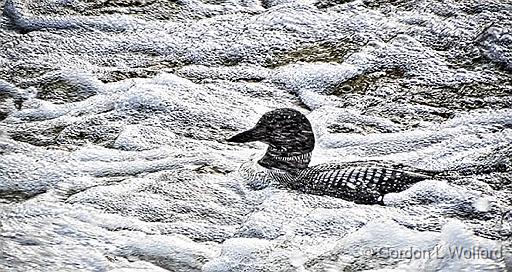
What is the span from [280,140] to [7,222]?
1342mm

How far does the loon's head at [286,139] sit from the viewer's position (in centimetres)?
405

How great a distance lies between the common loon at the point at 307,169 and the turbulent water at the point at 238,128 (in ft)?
0.24

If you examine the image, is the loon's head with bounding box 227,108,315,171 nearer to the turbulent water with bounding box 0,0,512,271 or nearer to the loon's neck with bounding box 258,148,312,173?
the loon's neck with bounding box 258,148,312,173

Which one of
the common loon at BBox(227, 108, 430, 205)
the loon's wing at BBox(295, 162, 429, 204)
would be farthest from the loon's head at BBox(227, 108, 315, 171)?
the loon's wing at BBox(295, 162, 429, 204)

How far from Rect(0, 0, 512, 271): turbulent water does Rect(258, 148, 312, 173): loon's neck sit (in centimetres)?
12

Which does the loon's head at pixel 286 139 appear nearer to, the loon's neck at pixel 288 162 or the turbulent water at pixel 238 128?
the loon's neck at pixel 288 162

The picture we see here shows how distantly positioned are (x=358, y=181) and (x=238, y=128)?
915 millimetres

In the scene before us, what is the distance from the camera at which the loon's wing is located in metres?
3.82

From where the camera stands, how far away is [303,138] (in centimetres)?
408

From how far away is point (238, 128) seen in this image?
4527 mm

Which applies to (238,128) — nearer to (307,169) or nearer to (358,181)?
(307,169)

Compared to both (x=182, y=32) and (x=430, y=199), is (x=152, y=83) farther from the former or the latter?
(x=430, y=199)

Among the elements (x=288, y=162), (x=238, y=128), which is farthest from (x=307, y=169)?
(x=238, y=128)

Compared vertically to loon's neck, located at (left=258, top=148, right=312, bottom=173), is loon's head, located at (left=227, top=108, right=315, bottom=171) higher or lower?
higher
